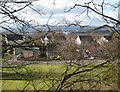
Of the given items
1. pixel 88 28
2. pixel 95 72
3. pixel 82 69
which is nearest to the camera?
pixel 82 69

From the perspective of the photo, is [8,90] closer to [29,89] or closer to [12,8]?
[29,89]

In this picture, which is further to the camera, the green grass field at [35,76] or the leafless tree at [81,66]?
the green grass field at [35,76]

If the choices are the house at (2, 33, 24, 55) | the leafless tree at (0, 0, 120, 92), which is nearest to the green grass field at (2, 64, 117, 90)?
the leafless tree at (0, 0, 120, 92)

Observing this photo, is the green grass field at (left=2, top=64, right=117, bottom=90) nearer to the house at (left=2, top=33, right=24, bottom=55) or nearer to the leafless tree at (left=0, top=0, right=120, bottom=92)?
the leafless tree at (left=0, top=0, right=120, bottom=92)

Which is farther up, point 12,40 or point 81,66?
point 12,40

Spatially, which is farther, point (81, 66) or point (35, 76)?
point (35, 76)

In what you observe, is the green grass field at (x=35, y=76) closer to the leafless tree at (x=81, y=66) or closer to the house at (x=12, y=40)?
the leafless tree at (x=81, y=66)

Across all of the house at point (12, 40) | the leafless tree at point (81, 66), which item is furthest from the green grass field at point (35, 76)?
the house at point (12, 40)

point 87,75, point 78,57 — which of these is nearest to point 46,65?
point 78,57

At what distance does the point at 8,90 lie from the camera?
1553 mm

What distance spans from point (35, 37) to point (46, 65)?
0.35m

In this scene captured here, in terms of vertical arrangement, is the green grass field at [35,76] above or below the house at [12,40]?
below

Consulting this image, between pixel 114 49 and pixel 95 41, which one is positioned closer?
pixel 114 49

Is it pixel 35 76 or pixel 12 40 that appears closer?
pixel 12 40
